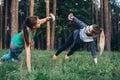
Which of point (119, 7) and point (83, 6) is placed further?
point (119, 7)

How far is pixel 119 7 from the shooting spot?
54.2 meters

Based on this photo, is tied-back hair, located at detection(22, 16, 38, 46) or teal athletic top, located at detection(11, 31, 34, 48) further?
teal athletic top, located at detection(11, 31, 34, 48)

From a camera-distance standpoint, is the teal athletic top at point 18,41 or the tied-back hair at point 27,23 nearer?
the tied-back hair at point 27,23

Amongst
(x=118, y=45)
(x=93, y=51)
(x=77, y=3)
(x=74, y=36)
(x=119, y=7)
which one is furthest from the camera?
(x=119, y=7)

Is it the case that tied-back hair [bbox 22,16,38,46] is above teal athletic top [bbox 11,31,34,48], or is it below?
above

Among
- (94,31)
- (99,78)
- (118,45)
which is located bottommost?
(118,45)

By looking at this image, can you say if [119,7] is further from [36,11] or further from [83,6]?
[36,11]

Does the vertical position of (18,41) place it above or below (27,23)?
below

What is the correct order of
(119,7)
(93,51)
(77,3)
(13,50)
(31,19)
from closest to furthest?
(31,19)
(13,50)
(93,51)
(77,3)
(119,7)

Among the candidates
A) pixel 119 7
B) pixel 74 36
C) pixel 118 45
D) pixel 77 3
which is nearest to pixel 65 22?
pixel 77 3

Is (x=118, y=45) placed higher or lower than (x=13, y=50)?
lower

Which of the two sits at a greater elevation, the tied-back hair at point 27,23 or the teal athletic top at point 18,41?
the tied-back hair at point 27,23

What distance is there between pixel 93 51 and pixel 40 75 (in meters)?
3.17

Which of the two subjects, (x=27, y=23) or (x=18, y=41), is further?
(x=18, y=41)
